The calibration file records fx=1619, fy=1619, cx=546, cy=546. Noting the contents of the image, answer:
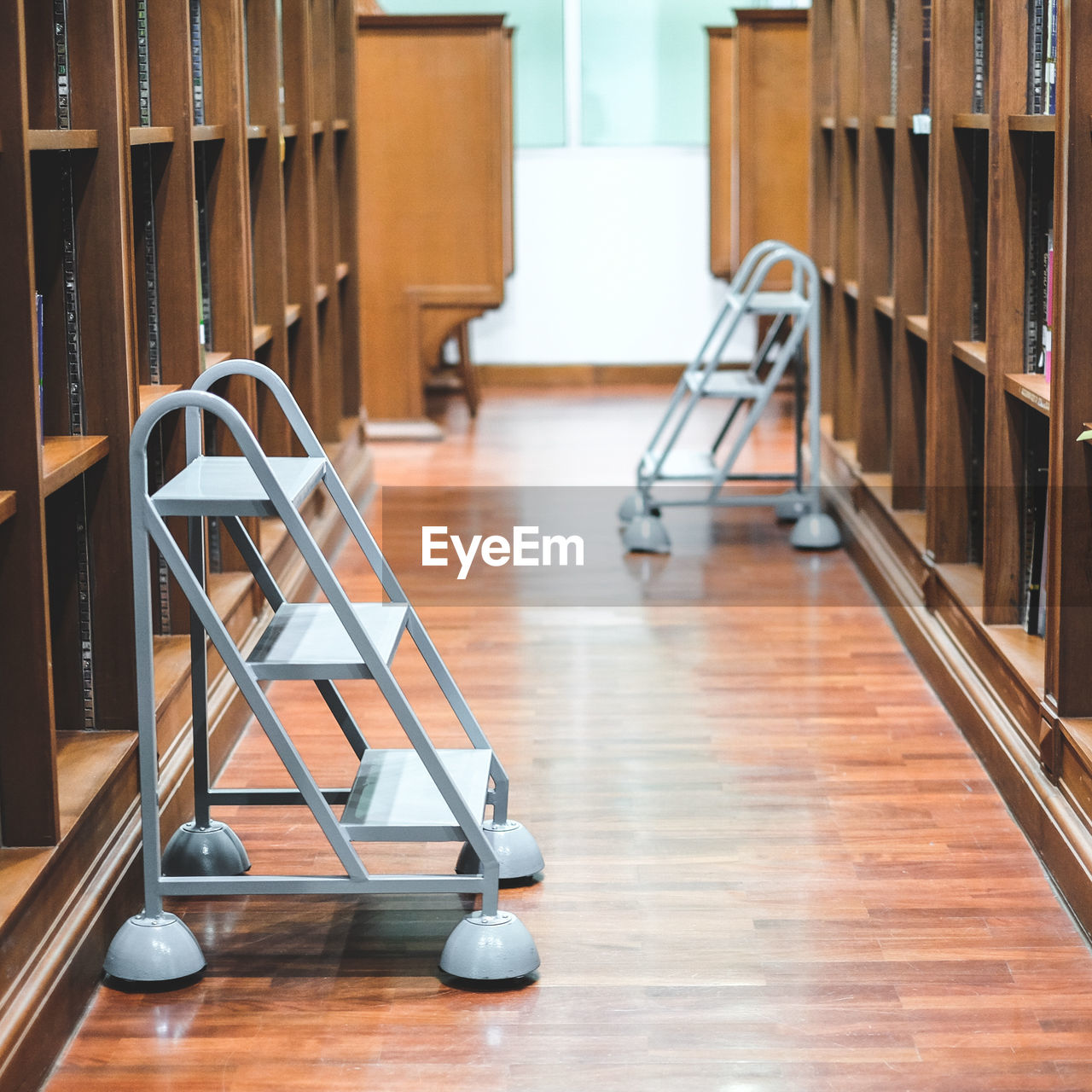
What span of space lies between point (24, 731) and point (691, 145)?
669 centimetres

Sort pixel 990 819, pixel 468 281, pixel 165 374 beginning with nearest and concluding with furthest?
pixel 990 819 → pixel 165 374 → pixel 468 281

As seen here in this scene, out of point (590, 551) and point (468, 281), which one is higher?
point (468, 281)

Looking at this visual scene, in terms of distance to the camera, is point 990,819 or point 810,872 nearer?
point 810,872

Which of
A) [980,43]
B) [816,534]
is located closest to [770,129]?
[816,534]

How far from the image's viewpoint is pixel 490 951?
2188mm

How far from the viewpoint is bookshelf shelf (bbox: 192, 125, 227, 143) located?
10.3ft

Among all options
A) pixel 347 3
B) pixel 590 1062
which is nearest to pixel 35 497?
pixel 590 1062

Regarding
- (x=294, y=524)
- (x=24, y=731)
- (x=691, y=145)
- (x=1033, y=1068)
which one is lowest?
(x=1033, y=1068)

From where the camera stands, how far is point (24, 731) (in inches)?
80.7

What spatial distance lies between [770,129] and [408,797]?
535cm

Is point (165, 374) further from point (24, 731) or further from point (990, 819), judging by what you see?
point (990, 819)

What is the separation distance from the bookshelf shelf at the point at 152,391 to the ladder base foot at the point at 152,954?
86 centimetres

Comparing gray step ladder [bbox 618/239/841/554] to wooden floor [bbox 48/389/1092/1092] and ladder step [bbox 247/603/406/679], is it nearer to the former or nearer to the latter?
wooden floor [bbox 48/389/1092/1092]

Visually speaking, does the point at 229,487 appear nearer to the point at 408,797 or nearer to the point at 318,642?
the point at 318,642
